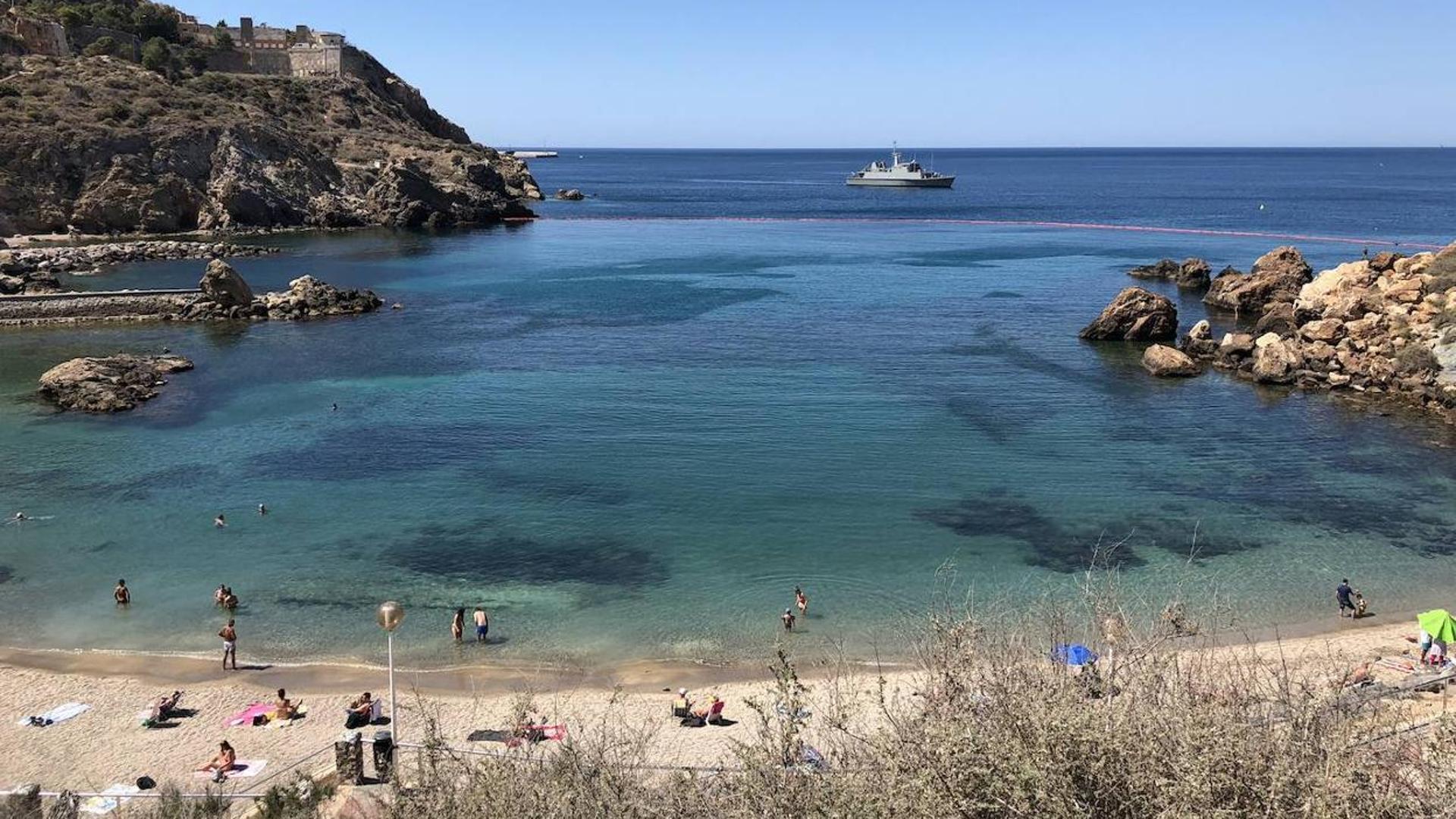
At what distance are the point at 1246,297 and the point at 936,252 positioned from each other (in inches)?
1345

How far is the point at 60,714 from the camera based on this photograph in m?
19.0

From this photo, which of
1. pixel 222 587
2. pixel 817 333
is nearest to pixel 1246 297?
pixel 817 333

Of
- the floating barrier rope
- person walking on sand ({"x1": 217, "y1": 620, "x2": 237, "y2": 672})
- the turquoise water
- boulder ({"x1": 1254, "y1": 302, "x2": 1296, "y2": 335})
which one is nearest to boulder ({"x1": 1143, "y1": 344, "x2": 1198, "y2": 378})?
the turquoise water

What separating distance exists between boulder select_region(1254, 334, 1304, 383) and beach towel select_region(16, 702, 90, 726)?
43.8m

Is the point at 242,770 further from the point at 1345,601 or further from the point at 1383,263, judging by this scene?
the point at 1383,263

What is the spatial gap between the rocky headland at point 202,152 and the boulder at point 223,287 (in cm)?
3704

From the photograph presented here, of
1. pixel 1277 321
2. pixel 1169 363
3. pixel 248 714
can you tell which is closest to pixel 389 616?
pixel 248 714

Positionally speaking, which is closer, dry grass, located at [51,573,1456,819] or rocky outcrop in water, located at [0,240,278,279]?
dry grass, located at [51,573,1456,819]

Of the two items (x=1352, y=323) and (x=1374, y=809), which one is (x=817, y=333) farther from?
(x=1374, y=809)

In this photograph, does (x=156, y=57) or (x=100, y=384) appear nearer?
(x=100, y=384)

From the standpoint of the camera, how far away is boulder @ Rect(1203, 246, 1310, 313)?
59.7m

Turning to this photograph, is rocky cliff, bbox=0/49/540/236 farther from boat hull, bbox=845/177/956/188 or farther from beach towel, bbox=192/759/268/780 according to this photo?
beach towel, bbox=192/759/268/780

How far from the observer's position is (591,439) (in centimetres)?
3584

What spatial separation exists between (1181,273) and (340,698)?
6484 cm
